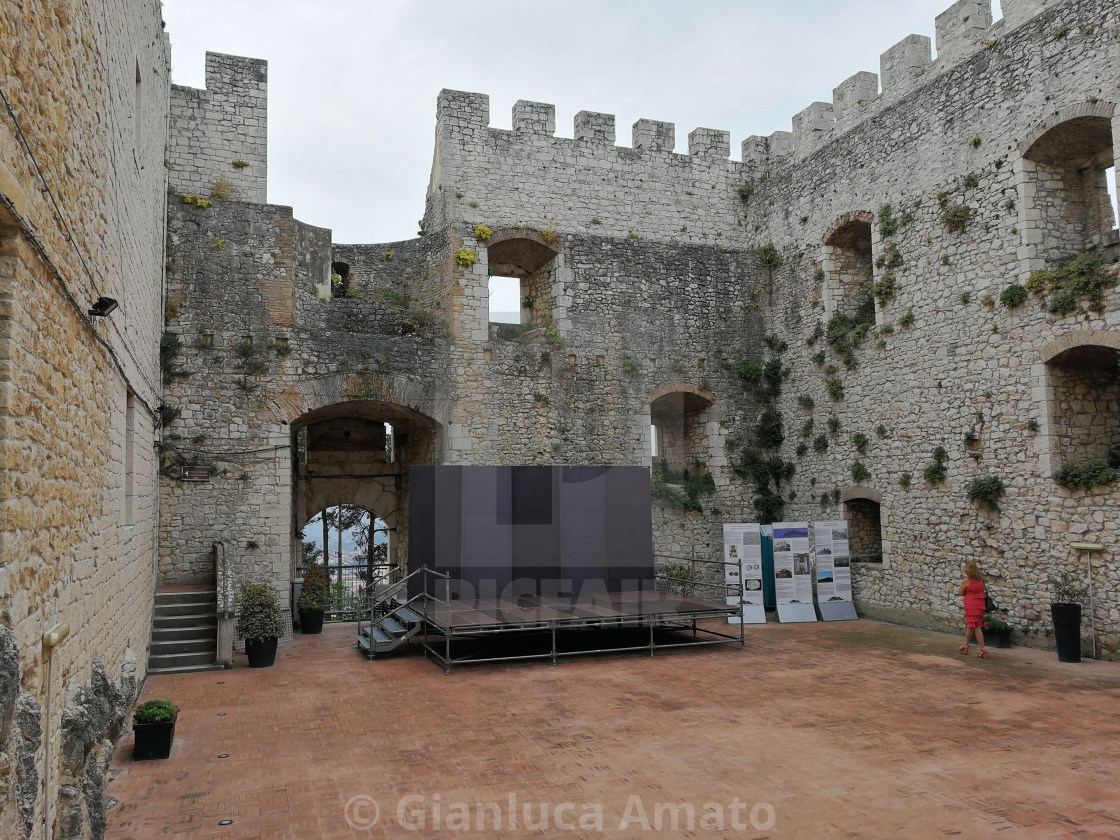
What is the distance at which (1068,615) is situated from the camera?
31.5 feet

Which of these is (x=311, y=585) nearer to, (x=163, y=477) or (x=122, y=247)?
(x=163, y=477)

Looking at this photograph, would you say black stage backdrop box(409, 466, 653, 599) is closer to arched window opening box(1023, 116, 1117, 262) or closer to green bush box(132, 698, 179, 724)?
green bush box(132, 698, 179, 724)

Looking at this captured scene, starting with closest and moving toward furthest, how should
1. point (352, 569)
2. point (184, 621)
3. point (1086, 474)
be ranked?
point (1086, 474) → point (184, 621) → point (352, 569)

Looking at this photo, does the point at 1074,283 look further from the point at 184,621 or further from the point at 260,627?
the point at 184,621

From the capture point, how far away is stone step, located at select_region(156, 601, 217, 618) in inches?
412

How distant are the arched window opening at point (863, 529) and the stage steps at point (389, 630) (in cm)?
737

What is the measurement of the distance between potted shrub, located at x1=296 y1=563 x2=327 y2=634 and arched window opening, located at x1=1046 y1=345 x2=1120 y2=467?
34.8 ft

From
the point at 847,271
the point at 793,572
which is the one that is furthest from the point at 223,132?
the point at 793,572

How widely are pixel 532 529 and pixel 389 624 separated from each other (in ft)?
7.93

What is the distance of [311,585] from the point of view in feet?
42.5

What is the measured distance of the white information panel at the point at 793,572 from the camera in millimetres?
13039

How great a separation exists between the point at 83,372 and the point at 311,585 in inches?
332

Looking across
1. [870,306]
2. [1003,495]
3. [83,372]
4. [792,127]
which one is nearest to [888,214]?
[870,306]

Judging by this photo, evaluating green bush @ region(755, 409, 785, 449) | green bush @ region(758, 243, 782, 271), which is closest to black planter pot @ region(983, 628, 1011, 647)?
green bush @ region(755, 409, 785, 449)
